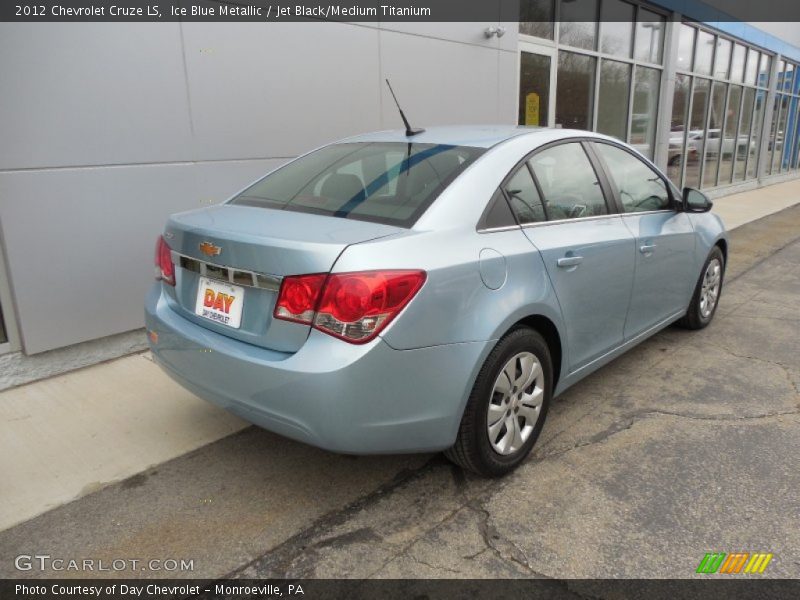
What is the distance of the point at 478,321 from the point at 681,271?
2347 millimetres

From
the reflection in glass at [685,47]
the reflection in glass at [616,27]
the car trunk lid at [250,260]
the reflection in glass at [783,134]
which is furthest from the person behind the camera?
the reflection in glass at [783,134]

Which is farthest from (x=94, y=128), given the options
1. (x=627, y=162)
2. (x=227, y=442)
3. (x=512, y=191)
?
(x=627, y=162)

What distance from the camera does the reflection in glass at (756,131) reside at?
673 inches

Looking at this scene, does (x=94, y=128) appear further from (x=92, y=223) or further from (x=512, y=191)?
(x=512, y=191)

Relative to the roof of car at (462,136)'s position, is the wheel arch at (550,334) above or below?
below

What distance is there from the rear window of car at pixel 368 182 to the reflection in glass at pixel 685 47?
37.4 ft

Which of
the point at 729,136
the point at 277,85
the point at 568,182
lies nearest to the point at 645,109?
the point at 729,136

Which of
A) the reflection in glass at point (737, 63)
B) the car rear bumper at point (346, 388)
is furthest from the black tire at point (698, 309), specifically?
the reflection in glass at point (737, 63)

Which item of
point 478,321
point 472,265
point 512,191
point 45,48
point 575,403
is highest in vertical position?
point 45,48

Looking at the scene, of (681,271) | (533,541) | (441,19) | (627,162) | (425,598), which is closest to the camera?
(425,598)

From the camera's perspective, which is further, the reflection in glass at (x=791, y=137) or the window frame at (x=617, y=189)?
the reflection in glass at (x=791, y=137)

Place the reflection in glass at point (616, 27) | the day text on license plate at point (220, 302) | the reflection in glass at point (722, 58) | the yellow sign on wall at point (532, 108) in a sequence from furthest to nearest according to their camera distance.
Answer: the reflection in glass at point (722, 58), the reflection in glass at point (616, 27), the yellow sign on wall at point (532, 108), the day text on license plate at point (220, 302)

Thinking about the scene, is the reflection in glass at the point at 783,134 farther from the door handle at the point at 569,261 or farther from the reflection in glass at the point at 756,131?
the door handle at the point at 569,261

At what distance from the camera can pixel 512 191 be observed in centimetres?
287
